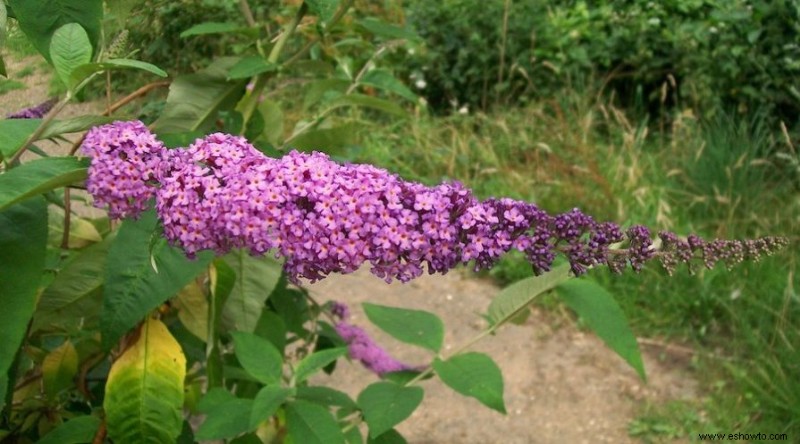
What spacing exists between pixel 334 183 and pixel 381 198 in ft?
0.15

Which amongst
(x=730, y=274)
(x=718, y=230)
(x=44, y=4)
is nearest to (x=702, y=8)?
(x=718, y=230)

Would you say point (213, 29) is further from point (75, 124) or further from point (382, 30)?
point (75, 124)

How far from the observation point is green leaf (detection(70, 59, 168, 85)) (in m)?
0.89

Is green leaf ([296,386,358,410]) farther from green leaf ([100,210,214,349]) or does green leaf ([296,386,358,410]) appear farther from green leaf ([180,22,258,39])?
green leaf ([180,22,258,39])

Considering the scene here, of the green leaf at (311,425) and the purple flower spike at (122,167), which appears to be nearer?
the purple flower spike at (122,167)

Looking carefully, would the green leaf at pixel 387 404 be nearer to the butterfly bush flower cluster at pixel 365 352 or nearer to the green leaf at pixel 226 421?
the green leaf at pixel 226 421

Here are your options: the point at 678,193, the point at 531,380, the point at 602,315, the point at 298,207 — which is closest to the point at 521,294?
the point at 602,315

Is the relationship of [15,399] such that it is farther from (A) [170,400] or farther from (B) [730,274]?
(B) [730,274]

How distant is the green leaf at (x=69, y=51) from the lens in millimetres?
982

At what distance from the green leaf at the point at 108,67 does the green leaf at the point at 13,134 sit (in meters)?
0.09

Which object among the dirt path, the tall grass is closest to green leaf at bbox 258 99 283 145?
the dirt path

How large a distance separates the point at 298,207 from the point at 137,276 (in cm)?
39

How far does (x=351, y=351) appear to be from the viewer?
224cm

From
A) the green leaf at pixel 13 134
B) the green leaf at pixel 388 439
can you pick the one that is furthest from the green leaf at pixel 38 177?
the green leaf at pixel 388 439
